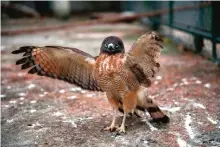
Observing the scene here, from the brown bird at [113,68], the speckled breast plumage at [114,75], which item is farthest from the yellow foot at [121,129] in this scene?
the speckled breast plumage at [114,75]

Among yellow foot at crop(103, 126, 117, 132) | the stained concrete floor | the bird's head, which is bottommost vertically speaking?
the stained concrete floor

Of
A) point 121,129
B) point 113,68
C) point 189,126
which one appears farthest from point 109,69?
point 189,126

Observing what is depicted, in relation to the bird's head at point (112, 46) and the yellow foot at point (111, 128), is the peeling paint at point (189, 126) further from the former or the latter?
the bird's head at point (112, 46)

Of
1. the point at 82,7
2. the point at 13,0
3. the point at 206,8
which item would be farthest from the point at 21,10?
the point at 206,8

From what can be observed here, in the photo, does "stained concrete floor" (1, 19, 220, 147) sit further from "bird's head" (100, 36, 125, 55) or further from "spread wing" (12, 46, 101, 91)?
"bird's head" (100, 36, 125, 55)

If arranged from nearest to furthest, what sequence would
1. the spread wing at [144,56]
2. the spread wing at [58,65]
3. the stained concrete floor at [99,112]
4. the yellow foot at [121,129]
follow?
the spread wing at [144,56], the stained concrete floor at [99,112], the yellow foot at [121,129], the spread wing at [58,65]

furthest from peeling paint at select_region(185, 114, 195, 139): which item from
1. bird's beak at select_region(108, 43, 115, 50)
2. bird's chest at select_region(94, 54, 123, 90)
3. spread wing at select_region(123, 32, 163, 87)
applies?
bird's beak at select_region(108, 43, 115, 50)
